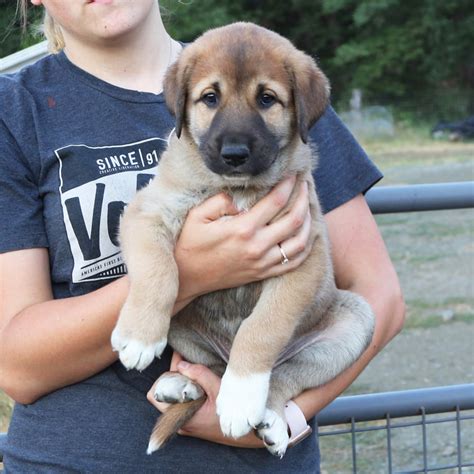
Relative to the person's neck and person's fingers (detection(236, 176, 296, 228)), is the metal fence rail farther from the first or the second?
the person's neck

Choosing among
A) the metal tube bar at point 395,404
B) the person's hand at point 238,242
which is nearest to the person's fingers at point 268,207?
the person's hand at point 238,242

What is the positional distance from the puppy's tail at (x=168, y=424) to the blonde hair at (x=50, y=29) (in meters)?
1.15

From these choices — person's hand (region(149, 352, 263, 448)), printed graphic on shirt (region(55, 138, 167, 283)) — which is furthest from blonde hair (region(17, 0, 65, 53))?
person's hand (region(149, 352, 263, 448))

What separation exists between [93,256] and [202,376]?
1.44 feet

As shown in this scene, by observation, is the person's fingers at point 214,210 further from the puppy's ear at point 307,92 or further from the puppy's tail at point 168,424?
the puppy's tail at point 168,424

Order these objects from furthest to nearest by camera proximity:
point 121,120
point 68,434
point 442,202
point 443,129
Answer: point 443,129 → point 442,202 → point 121,120 → point 68,434

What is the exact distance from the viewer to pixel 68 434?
2.31 m

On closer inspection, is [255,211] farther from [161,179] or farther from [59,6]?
[59,6]

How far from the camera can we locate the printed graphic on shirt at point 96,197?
2.40 metres

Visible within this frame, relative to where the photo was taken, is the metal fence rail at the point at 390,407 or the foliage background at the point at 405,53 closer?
the metal fence rail at the point at 390,407

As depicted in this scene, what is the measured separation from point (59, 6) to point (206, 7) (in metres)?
25.7

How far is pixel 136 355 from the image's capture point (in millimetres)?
2332

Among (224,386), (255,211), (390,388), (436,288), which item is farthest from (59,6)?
(436,288)

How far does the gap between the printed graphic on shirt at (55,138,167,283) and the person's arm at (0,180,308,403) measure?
0.11 meters
